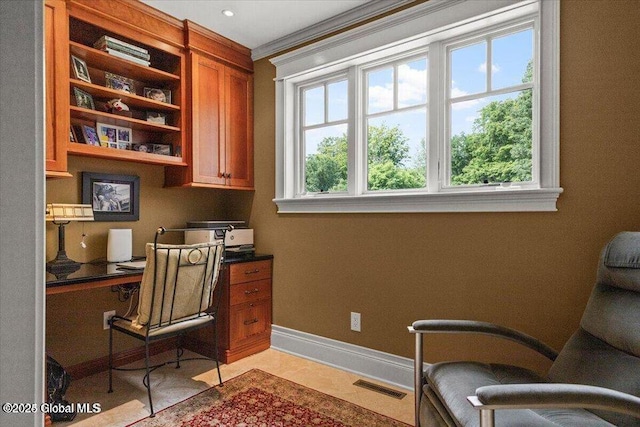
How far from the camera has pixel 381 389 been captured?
8.25ft

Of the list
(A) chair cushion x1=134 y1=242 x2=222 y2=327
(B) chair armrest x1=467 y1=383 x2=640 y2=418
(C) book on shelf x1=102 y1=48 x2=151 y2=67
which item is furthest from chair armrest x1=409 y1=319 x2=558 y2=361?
(C) book on shelf x1=102 y1=48 x2=151 y2=67

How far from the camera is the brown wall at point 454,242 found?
Result: 189 cm

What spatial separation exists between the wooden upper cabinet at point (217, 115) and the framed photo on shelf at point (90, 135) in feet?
2.01

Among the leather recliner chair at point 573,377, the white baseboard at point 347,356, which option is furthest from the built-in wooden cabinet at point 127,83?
the leather recliner chair at point 573,377

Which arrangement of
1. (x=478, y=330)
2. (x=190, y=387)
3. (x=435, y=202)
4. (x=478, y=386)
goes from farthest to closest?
1. (x=190, y=387)
2. (x=435, y=202)
3. (x=478, y=330)
4. (x=478, y=386)

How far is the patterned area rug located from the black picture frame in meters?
1.47

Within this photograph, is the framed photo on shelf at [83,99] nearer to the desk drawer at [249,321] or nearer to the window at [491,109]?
the desk drawer at [249,321]

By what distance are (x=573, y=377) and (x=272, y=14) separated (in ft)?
9.40

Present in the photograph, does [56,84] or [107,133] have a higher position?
[56,84]

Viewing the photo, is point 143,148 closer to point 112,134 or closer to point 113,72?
point 112,134

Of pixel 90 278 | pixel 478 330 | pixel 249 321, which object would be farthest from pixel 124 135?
pixel 478 330

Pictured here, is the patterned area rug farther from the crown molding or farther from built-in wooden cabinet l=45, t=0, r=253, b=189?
the crown molding

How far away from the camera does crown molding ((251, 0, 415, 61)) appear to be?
2.63 metres

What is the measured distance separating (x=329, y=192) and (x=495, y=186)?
1.29 m
